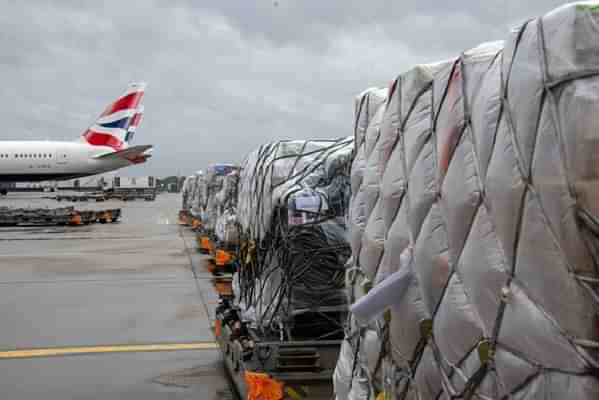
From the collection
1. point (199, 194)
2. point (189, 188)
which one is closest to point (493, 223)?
point (199, 194)

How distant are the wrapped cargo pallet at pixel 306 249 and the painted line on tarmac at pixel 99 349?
1.68m

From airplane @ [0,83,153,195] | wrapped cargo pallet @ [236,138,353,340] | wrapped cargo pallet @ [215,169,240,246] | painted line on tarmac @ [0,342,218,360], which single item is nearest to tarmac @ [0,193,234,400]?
painted line on tarmac @ [0,342,218,360]

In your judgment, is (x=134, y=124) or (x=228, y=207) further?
(x=134, y=124)

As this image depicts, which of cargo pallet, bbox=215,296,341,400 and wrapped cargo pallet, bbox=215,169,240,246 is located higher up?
wrapped cargo pallet, bbox=215,169,240,246

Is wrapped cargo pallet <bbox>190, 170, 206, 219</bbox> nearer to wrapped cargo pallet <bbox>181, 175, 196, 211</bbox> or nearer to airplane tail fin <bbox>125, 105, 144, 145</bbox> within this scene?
wrapped cargo pallet <bbox>181, 175, 196, 211</bbox>

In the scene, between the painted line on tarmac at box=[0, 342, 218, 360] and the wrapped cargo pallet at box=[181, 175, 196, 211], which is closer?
the painted line on tarmac at box=[0, 342, 218, 360]

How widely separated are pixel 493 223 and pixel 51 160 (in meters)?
41.1

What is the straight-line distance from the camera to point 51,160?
1565 inches

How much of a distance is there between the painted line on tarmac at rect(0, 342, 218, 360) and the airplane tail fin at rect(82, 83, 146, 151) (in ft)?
115

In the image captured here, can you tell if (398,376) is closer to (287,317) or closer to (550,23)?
(550,23)

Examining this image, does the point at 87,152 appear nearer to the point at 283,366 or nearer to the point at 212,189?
the point at 212,189

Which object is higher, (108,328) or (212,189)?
Answer: (212,189)

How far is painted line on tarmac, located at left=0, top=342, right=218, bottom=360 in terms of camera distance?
22.4ft

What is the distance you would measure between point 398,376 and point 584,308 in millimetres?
1367
